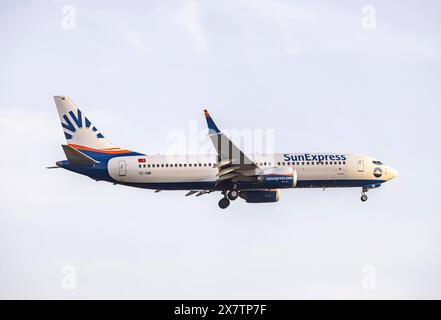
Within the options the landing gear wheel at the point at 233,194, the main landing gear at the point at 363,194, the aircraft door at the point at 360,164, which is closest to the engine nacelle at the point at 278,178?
the landing gear wheel at the point at 233,194

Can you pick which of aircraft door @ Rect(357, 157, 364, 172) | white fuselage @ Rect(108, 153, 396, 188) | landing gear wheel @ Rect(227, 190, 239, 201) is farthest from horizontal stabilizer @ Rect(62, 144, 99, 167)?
aircraft door @ Rect(357, 157, 364, 172)

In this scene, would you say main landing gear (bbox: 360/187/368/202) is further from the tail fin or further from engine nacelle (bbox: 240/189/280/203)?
the tail fin

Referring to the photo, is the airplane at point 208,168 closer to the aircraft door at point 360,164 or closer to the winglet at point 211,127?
the aircraft door at point 360,164

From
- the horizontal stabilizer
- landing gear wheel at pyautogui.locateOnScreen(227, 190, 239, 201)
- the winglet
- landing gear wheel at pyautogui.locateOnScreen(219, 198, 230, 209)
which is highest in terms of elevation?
the winglet

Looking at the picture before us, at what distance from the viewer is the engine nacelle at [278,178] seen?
9844 centimetres

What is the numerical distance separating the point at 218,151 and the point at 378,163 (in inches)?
800

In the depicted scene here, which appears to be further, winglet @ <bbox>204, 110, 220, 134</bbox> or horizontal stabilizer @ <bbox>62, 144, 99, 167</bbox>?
horizontal stabilizer @ <bbox>62, 144, 99, 167</bbox>

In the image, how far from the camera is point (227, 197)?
334 feet

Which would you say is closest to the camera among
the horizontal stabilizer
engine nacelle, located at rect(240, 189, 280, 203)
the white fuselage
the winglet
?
the winglet

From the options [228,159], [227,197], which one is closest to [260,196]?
[227,197]

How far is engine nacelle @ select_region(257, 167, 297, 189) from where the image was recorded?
323 ft

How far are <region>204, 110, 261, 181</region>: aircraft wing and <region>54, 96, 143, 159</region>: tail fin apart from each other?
10.1 meters

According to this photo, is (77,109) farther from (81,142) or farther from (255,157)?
(255,157)

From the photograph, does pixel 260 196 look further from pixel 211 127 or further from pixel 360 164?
pixel 211 127
